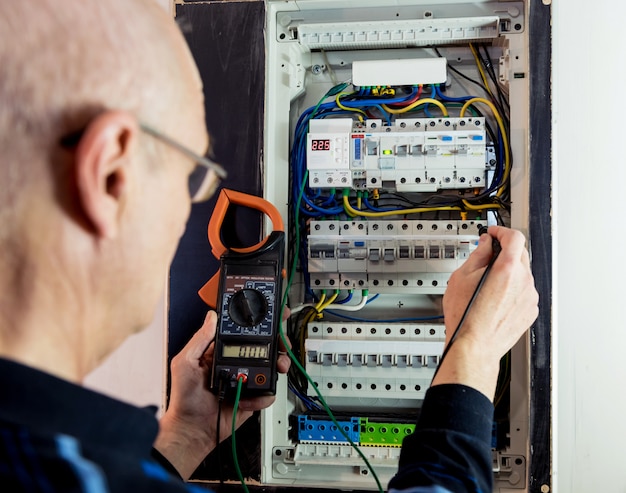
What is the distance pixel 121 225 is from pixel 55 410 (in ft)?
0.75

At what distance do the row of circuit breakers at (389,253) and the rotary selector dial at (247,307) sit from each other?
0.20m

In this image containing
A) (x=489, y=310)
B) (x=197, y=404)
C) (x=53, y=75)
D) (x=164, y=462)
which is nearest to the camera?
(x=53, y=75)

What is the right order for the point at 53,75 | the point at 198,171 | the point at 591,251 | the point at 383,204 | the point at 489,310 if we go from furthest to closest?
the point at 591,251 < the point at 383,204 < the point at 489,310 < the point at 198,171 < the point at 53,75

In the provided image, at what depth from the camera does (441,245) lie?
147cm

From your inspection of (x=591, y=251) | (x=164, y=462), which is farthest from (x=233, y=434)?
(x=591, y=251)

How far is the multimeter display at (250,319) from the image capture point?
1.36 metres

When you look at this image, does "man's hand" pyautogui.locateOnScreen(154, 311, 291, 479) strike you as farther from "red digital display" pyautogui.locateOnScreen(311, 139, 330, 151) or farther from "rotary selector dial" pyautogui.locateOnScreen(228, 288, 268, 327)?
"red digital display" pyautogui.locateOnScreen(311, 139, 330, 151)

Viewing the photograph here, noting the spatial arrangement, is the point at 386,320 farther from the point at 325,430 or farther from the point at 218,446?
the point at 218,446

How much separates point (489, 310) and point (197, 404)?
714 millimetres

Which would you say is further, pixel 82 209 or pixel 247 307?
pixel 247 307

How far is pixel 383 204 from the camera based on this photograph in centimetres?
162

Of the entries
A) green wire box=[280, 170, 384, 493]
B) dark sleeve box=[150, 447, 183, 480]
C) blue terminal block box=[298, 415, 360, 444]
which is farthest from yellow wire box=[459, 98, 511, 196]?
dark sleeve box=[150, 447, 183, 480]

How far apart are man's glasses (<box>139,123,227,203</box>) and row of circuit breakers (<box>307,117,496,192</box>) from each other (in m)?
0.66

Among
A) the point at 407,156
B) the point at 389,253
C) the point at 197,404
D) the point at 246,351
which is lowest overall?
the point at 197,404
